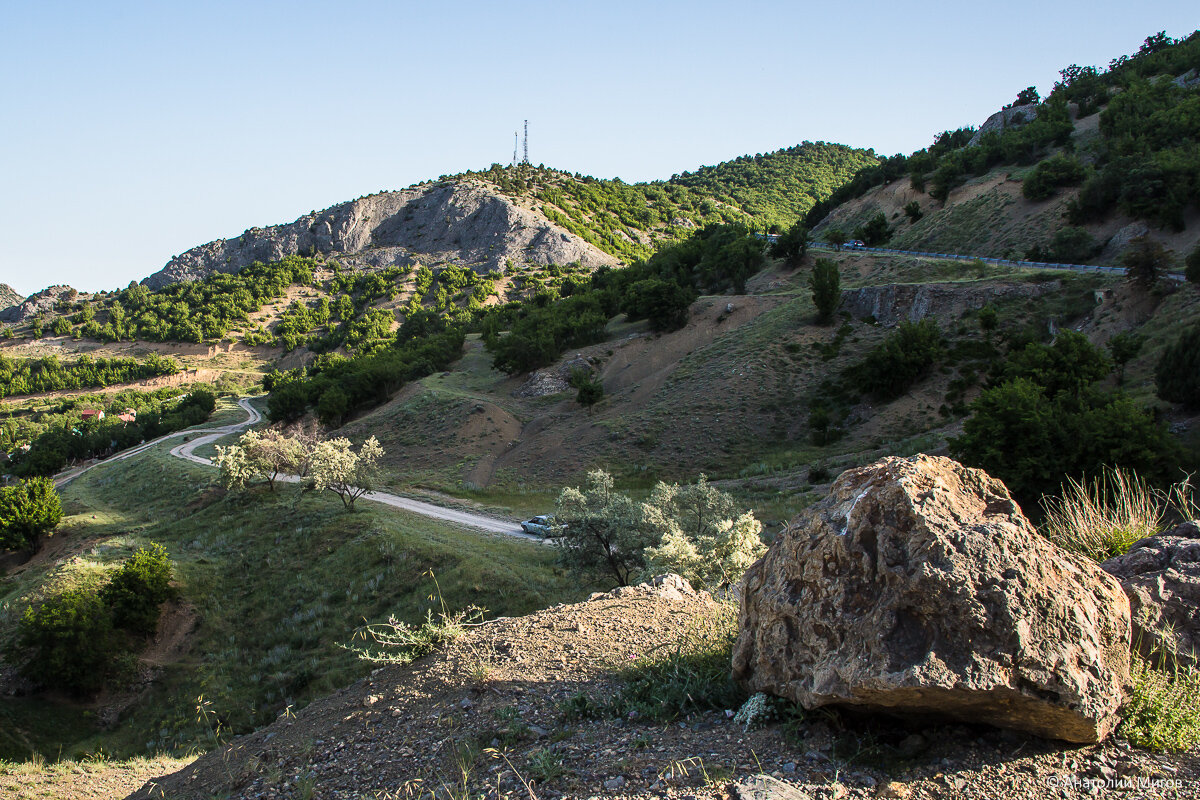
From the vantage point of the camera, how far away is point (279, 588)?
69.7 ft

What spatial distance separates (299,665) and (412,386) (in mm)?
36244

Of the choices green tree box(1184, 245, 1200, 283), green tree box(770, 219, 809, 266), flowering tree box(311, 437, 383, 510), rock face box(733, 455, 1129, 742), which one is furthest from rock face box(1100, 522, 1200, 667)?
green tree box(770, 219, 809, 266)

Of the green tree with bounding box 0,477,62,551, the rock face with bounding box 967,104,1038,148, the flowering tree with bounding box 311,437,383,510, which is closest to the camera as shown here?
the flowering tree with bounding box 311,437,383,510

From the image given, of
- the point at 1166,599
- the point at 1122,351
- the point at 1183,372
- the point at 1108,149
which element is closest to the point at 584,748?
the point at 1166,599

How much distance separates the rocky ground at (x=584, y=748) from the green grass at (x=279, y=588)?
9.00m

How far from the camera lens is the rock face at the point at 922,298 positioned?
3709 cm

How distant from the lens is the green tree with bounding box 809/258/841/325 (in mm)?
41094

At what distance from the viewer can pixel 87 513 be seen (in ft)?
109

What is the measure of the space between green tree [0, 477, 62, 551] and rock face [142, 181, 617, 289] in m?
75.0

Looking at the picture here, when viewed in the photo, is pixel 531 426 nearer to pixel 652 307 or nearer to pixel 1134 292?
pixel 652 307

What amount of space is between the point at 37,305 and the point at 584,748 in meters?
140

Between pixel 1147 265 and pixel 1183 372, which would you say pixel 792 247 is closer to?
pixel 1147 265

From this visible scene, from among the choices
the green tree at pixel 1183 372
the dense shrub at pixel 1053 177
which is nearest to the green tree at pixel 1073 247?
the dense shrub at pixel 1053 177

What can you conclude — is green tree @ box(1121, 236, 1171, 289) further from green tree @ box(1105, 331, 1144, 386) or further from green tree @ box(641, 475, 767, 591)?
green tree @ box(641, 475, 767, 591)
